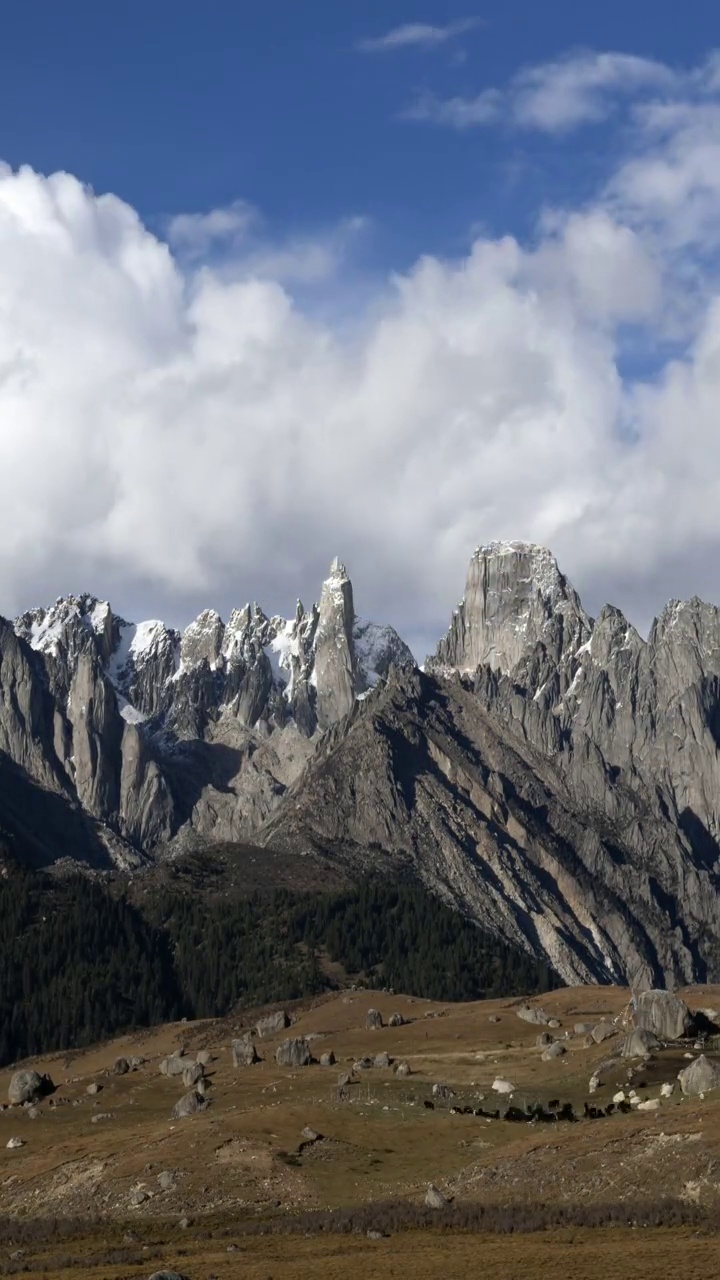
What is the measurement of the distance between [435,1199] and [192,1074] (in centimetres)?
5958

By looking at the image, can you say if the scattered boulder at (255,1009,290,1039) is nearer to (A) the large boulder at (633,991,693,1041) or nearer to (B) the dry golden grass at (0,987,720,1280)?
(B) the dry golden grass at (0,987,720,1280)

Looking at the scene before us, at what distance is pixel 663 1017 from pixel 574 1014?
36314 mm

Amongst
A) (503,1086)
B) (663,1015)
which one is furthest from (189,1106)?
(663,1015)

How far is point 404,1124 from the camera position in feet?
348

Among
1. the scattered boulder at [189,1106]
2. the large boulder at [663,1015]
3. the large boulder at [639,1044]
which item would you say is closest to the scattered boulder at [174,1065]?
the scattered boulder at [189,1106]

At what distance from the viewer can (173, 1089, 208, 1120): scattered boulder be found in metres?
118

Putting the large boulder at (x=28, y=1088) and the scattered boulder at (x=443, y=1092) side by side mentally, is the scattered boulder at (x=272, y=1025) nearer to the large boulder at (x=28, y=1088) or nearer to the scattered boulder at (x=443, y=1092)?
the large boulder at (x=28, y=1088)

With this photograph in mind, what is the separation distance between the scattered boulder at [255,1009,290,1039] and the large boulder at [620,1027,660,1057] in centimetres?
6645

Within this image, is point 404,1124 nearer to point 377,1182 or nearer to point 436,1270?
point 377,1182

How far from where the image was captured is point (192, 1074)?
140125mm

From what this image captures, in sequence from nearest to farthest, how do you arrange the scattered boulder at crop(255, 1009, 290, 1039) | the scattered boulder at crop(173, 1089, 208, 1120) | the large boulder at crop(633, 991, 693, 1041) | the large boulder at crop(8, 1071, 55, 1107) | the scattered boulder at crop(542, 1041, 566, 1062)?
the scattered boulder at crop(173, 1089, 208, 1120) < the large boulder at crop(633, 991, 693, 1041) < the scattered boulder at crop(542, 1041, 566, 1062) < the large boulder at crop(8, 1071, 55, 1107) < the scattered boulder at crop(255, 1009, 290, 1039)

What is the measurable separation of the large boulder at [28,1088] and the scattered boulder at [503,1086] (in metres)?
46.0

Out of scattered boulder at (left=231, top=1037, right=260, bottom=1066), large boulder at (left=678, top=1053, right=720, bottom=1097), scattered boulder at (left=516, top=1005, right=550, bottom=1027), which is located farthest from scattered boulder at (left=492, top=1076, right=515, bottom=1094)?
scattered boulder at (left=516, top=1005, right=550, bottom=1027)

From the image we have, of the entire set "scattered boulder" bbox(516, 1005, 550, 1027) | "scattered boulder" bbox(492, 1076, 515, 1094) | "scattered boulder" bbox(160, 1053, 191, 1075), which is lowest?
"scattered boulder" bbox(492, 1076, 515, 1094)
